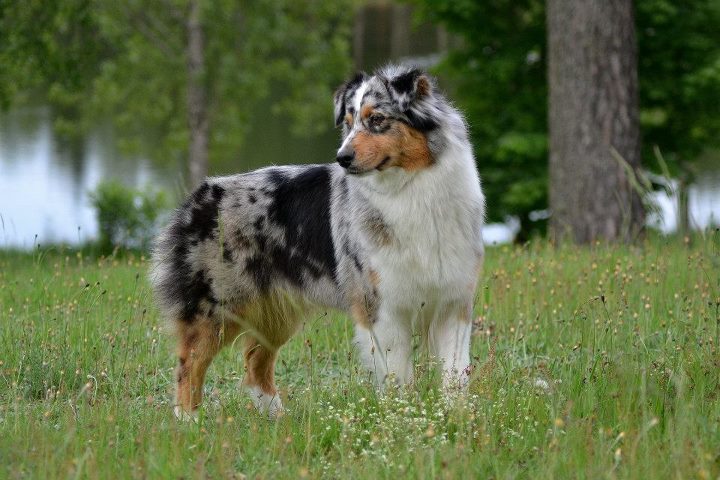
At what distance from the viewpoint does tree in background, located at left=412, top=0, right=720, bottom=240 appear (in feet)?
46.2

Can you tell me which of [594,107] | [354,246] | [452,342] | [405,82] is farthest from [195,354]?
[594,107]

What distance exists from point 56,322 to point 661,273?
458 cm

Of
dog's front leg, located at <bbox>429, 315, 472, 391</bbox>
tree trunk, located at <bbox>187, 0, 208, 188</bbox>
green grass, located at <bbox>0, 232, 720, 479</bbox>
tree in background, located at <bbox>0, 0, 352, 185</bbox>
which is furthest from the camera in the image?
tree in background, located at <bbox>0, 0, 352, 185</bbox>

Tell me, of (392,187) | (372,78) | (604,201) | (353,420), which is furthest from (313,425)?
(604,201)

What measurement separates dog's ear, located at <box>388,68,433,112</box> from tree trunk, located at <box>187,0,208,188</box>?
14.6 metres

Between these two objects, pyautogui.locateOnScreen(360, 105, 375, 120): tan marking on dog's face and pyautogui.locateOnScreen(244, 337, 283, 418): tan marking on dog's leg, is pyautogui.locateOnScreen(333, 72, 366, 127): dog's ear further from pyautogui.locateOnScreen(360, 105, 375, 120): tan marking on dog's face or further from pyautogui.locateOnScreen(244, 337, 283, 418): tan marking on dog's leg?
pyautogui.locateOnScreen(244, 337, 283, 418): tan marking on dog's leg

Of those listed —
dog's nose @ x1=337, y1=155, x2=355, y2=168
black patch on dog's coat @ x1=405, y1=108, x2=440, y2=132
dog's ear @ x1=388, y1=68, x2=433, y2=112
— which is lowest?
dog's nose @ x1=337, y1=155, x2=355, y2=168

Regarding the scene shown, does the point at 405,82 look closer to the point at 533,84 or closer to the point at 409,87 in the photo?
the point at 409,87

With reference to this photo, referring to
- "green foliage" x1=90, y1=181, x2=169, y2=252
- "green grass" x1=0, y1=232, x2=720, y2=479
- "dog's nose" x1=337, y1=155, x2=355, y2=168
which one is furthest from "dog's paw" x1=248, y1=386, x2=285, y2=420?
"green foliage" x1=90, y1=181, x2=169, y2=252

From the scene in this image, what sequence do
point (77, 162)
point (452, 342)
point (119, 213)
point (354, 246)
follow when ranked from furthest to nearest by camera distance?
point (77, 162) < point (119, 213) < point (354, 246) < point (452, 342)

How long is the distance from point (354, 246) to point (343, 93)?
0.90 metres

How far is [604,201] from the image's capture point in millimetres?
11055

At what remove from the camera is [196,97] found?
20.0 meters

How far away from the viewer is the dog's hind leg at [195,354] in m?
5.66
